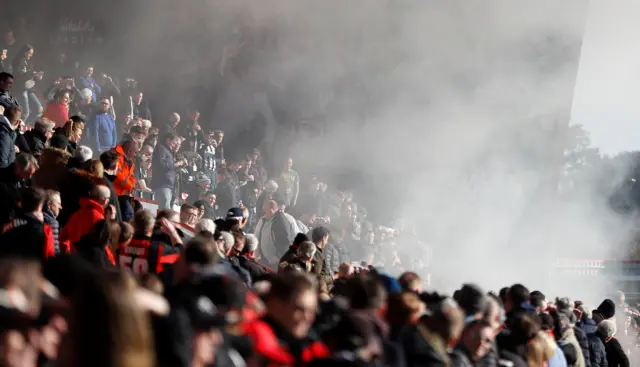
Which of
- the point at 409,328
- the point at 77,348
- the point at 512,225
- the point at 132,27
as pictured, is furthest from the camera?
the point at 512,225

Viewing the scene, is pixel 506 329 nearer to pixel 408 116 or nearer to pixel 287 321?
pixel 287 321

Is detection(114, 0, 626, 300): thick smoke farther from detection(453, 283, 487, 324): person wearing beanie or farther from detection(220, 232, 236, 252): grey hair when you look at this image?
detection(453, 283, 487, 324): person wearing beanie

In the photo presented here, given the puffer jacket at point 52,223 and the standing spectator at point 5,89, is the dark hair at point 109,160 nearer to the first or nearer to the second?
the puffer jacket at point 52,223

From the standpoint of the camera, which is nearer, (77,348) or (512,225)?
(77,348)

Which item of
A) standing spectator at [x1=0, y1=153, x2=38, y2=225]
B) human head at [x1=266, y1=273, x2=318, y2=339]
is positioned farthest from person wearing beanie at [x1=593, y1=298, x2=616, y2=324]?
human head at [x1=266, y1=273, x2=318, y2=339]

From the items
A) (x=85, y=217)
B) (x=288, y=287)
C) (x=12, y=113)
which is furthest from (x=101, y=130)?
(x=288, y=287)

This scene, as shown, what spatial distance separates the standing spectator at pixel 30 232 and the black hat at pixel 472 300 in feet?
8.74

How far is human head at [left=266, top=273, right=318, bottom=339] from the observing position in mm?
4402

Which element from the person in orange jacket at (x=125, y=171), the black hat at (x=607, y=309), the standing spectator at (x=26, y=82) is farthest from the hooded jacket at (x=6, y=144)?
the black hat at (x=607, y=309)

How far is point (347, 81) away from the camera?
2158 centimetres

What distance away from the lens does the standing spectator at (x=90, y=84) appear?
14.0m

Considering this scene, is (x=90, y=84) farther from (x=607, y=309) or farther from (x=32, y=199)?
(x=32, y=199)

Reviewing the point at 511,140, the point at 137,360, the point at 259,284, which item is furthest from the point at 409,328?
the point at 511,140

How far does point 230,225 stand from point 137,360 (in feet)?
18.2
